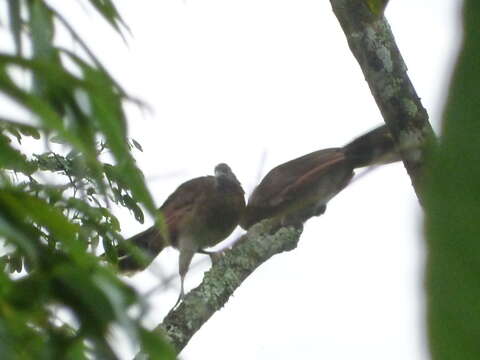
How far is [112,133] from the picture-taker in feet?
2.30

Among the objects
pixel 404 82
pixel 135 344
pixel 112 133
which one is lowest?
pixel 404 82

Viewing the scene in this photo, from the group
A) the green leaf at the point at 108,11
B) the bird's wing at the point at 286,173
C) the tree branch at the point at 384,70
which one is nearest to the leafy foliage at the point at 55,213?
the green leaf at the point at 108,11

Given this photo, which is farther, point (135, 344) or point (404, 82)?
point (404, 82)

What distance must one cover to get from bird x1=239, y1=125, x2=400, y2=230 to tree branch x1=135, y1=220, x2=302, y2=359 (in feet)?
0.21

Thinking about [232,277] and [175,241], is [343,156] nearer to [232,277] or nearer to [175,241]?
[232,277]

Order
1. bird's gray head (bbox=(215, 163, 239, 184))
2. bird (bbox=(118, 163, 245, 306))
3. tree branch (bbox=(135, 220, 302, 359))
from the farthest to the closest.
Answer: bird's gray head (bbox=(215, 163, 239, 184)), bird (bbox=(118, 163, 245, 306)), tree branch (bbox=(135, 220, 302, 359))

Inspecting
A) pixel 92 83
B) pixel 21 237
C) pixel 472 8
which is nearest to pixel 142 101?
pixel 92 83

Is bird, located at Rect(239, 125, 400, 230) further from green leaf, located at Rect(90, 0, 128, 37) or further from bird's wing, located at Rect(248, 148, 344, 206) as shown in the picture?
green leaf, located at Rect(90, 0, 128, 37)

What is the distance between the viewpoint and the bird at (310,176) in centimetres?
246

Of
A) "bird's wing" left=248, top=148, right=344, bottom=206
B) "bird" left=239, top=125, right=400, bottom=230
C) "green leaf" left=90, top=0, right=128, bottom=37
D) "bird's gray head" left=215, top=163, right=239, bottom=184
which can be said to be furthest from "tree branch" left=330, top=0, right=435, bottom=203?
"bird's gray head" left=215, top=163, right=239, bottom=184

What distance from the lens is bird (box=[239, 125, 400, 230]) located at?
8.05 feet

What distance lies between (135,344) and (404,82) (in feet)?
3.64

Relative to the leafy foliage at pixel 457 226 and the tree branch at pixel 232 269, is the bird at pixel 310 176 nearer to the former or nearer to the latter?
the tree branch at pixel 232 269

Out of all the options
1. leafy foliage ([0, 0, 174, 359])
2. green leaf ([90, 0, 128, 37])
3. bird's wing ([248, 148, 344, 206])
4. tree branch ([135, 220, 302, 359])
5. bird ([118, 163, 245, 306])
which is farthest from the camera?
bird ([118, 163, 245, 306])
